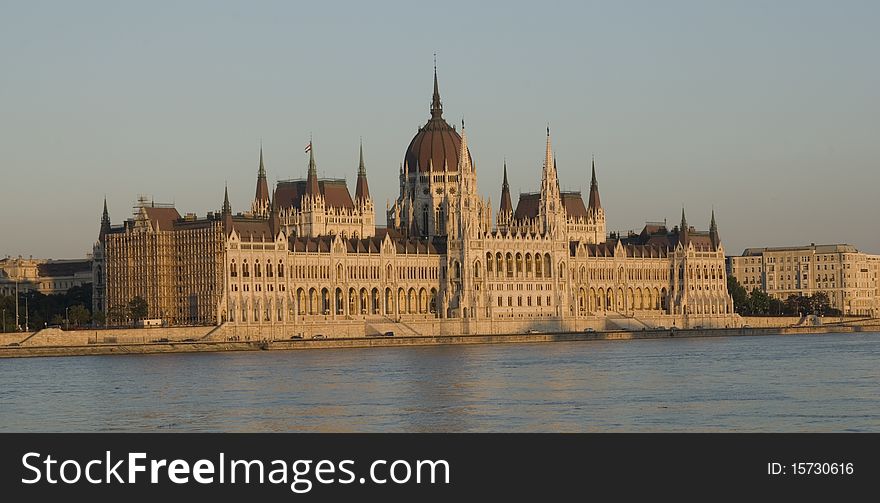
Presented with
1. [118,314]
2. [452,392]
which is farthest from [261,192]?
[452,392]

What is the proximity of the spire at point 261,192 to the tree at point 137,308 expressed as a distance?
2221 centimetres

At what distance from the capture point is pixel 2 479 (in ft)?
120

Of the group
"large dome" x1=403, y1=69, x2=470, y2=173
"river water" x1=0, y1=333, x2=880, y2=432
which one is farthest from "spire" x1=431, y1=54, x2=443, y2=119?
"river water" x1=0, y1=333, x2=880, y2=432

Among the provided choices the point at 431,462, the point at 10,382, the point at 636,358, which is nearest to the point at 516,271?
the point at 636,358

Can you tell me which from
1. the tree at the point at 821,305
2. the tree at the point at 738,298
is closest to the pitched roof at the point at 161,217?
the tree at the point at 738,298

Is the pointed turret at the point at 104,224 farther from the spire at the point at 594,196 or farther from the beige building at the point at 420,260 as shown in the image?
the spire at the point at 594,196

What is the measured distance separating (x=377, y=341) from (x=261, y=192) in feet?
96.7

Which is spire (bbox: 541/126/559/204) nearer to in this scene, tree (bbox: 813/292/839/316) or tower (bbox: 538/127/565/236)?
tower (bbox: 538/127/565/236)

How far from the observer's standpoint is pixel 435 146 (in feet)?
543

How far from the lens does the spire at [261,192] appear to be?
156250mm

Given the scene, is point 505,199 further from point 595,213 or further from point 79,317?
point 79,317

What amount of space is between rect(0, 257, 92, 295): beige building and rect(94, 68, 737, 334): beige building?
35570 millimetres

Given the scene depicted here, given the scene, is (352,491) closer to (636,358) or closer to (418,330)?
(636,358)

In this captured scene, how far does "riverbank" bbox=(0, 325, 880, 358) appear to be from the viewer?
115750 millimetres
